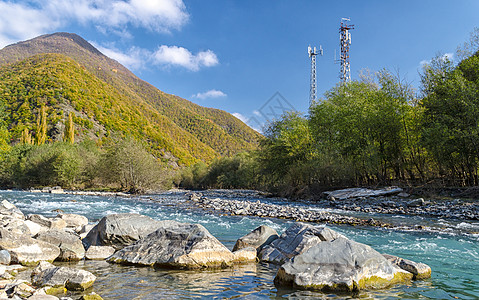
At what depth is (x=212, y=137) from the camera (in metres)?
170

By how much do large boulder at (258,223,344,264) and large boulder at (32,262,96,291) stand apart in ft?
13.2

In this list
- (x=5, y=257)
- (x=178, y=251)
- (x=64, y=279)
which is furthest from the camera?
(x=178, y=251)

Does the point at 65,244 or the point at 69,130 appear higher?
the point at 69,130

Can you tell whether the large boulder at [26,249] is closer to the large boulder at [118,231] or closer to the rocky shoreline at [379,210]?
the large boulder at [118,231]

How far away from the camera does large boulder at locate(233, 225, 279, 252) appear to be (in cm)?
819

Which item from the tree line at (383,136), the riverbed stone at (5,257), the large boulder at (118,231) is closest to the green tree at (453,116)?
the tree line at (383,136)

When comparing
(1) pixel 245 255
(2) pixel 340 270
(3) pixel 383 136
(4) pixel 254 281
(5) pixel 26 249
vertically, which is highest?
(3) pixel 383 136

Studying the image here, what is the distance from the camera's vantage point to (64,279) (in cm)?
522

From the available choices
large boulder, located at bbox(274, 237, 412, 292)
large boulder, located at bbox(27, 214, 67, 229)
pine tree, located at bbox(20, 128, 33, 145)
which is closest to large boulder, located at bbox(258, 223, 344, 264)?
large boulder, located at bbox(274, 237, 412, 292)

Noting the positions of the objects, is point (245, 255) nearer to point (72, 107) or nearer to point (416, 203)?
point (416, 203)

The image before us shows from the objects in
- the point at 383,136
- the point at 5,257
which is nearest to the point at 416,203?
the point at 383,136

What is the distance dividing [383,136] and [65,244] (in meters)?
28.7

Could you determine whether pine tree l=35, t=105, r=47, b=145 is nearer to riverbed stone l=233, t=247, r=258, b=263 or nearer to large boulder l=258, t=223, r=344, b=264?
riverbed stone l=233, t=247, r=258, b=263

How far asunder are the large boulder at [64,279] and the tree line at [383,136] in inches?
949
